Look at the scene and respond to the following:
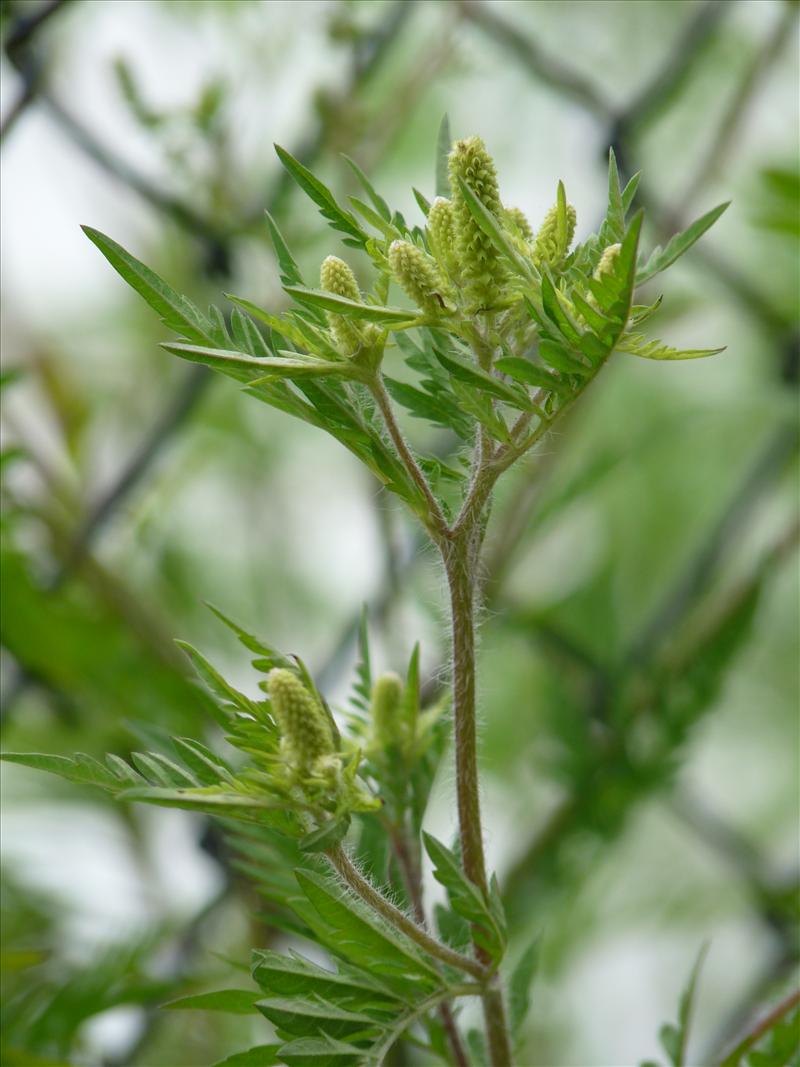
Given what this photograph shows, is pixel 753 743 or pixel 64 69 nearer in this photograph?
pixel 64 69

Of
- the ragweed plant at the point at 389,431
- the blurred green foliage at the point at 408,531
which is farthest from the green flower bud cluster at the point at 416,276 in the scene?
the blurred green foliage at the point at 408,531

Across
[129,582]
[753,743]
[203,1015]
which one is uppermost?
[753,743]

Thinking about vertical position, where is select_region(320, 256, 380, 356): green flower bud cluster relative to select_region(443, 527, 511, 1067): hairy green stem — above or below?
above

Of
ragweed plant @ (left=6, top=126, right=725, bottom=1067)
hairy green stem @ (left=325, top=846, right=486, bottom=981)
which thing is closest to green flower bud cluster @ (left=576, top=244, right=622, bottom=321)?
ragweed plant @ (left=6, top=126, right=725, bottom=1067)

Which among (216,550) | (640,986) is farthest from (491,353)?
(640,986)

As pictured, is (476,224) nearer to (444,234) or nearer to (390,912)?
(444,234)

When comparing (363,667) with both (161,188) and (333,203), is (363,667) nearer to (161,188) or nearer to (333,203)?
(333,203)

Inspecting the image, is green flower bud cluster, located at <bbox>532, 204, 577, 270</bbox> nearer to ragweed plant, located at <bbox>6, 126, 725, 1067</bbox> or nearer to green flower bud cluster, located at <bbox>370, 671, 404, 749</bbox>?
ragweed plant, located at <bbox>6, 126, 725, 1067</bbox>

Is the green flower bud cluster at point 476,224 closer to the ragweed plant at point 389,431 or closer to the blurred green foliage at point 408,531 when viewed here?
the ragweed plant at point 389,431
